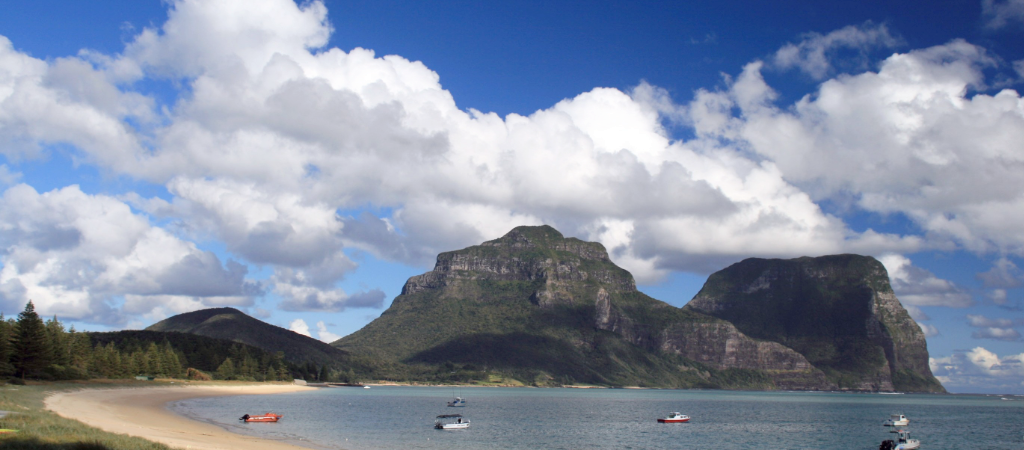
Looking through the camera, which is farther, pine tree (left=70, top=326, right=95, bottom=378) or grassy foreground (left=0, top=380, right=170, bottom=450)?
pine tree (left=70, top=326, right=95, bottom=378)

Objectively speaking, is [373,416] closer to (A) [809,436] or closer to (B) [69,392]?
(B) [69,392]

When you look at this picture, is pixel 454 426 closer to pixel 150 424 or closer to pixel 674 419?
pixel 150 424

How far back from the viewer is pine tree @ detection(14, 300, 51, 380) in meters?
117

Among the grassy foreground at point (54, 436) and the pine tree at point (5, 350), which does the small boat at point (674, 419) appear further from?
the pine tree at point (5, 350)

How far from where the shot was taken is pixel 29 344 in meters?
117

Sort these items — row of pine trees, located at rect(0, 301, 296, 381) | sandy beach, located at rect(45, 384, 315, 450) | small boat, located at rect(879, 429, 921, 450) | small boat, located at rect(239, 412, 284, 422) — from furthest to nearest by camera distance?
row of pine trees, located at rect(0, 301, 296, 381) → small boat, located at rect(239, 412, 284, 422) → small boat, located at rect(879, 429, 921, 450) → sandy beach, located at rect(45, 384, 315, 450)

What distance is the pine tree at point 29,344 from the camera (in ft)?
382

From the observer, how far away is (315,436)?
82688 mm

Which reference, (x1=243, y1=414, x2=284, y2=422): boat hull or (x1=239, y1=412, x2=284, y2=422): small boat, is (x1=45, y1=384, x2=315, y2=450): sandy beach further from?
(x1=243, y1=414, x2=284, y2=422): boat hull

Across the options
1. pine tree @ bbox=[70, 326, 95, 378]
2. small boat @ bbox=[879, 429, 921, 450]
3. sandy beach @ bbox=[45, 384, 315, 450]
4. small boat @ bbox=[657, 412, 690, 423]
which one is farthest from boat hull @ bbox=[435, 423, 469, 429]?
pine tree @ bbox=[70, 326, 95, 378]

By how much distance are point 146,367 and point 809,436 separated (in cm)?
16904

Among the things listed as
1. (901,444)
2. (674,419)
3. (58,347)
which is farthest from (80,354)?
(901,444)

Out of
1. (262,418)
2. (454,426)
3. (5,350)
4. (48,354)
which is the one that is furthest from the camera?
(48,354)

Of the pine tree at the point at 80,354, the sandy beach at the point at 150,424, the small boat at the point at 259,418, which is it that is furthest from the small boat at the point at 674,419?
the pine tree at the point at 80,354
